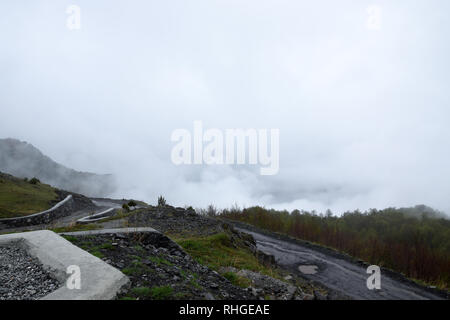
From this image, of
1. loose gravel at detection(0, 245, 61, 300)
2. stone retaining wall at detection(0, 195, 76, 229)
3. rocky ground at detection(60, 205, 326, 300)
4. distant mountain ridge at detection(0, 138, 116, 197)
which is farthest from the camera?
distant mountain ridge at detection(0, 138, 116, 197)

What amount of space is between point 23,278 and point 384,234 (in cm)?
1625

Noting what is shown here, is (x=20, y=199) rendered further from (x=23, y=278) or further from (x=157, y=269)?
(x=157, y=269)

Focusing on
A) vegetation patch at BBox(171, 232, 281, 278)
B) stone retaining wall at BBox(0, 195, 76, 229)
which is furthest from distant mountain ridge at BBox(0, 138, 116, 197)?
vegetation patch at BBox(171, 232, 281, 278)

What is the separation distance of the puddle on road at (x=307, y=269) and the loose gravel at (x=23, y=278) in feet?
27.0

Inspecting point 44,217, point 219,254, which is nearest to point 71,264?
point 219,254

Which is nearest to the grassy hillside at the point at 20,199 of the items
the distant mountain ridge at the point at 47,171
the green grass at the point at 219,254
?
the green grass at the point at 219,254

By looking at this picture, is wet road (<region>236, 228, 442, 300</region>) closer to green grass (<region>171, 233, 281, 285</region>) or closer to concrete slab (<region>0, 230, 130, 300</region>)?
green grass (<region>171, 233, 281, 285</region>)

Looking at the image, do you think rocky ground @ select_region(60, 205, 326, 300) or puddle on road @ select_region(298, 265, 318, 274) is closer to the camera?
rocky ground @ select_region(60, 205, 326, 300)

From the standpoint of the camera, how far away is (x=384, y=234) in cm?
1480

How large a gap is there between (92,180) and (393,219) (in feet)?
256

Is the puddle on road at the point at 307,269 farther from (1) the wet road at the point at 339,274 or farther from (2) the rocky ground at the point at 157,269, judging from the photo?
(2) the rocky ground at the point at 157,269

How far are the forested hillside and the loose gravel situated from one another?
11989 mm

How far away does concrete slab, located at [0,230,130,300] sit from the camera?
360 centimetres
